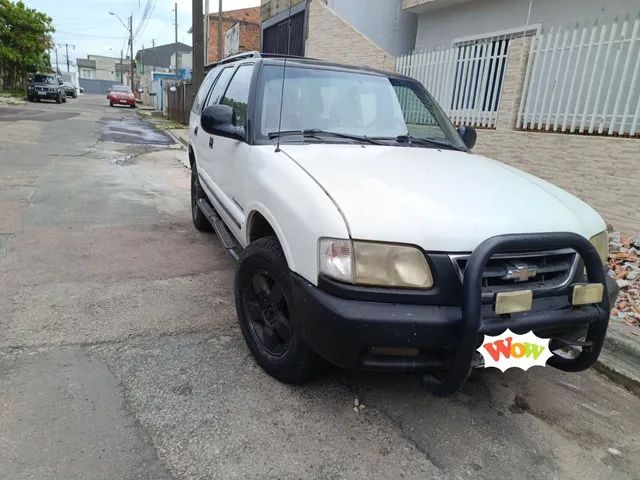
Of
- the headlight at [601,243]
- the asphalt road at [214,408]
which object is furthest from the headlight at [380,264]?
the headlight at [601,243]

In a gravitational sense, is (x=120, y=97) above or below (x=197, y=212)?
above

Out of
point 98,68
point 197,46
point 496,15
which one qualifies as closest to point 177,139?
point 197,46

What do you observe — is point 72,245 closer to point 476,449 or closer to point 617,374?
point 476,449

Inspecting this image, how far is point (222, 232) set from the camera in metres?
3.90

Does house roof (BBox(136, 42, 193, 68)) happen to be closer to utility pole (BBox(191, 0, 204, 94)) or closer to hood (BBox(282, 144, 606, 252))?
utility pole (BBox(191, 0, 204, 94))

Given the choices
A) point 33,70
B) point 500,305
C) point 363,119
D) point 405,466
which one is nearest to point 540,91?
point 363,119

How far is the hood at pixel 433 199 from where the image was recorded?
203cm

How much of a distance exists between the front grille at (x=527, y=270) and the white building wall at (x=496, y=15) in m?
7.58

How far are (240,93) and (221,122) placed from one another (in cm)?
72

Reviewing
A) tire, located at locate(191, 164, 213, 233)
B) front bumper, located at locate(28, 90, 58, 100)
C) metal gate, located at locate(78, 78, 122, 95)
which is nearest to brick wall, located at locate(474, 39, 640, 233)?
tire, located at locate(191, 164, 213, 233)

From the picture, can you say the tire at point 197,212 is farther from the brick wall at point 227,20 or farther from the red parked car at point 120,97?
the red parked car at point 120,97

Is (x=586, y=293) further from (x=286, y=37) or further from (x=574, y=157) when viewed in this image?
(x=286, y=37)

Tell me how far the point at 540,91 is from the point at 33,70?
41974mm

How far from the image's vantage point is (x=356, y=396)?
2.60m
